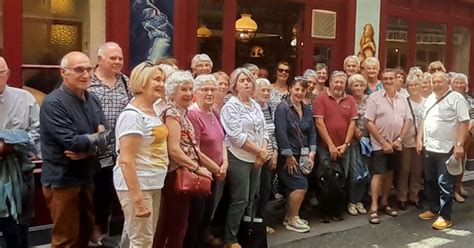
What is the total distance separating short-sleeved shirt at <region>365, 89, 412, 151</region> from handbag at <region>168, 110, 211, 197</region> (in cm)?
323

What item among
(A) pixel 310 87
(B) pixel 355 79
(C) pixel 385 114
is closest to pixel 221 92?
(A) pixel 310 87

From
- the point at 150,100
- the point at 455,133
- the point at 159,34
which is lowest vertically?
the point at 455,133

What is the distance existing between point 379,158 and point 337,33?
A: 2.46 metres

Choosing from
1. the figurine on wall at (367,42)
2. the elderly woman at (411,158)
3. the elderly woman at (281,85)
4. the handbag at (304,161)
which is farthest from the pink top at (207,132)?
the figurine on wall at (367,42)

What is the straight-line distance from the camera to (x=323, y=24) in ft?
29.1

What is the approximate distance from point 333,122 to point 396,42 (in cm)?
383

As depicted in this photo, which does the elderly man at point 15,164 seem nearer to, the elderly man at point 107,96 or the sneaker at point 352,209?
the elderly man at point 107,96

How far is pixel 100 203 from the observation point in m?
5.43

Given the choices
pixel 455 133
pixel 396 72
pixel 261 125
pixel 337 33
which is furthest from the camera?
pixel 337 33

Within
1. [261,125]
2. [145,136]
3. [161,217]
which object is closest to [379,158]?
[261,125]

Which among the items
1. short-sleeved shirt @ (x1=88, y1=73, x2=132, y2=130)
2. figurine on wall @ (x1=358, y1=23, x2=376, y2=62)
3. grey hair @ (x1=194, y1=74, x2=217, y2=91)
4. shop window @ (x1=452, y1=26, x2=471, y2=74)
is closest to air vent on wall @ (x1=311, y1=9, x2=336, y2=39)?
figurine on wall @ (x1=358, y1=23, x2=376, y2=62)

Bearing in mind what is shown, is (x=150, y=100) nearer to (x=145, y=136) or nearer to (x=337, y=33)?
(x=145, y=136)

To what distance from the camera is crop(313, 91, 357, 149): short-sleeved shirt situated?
22.8 feet

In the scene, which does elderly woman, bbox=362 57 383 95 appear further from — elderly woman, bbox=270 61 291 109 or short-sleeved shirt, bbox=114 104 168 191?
short-sleeved shirt, bbox=114 104 168 191
